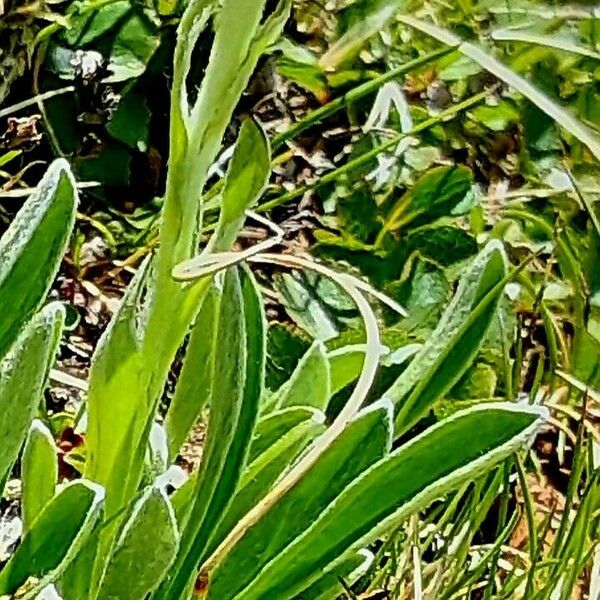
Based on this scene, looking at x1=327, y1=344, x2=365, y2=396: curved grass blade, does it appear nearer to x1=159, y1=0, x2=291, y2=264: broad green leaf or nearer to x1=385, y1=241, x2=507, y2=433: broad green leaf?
x1=385, y1=241, x2=507, y2=433: broad green leaf

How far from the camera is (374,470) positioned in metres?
0.78

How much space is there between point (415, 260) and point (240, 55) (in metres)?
0.73

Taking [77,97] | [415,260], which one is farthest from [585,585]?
[77,97]

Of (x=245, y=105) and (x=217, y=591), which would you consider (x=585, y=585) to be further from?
(x=245, y=105)

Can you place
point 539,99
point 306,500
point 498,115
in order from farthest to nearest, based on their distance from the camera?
point 498,115
point 539,99
point 306,500

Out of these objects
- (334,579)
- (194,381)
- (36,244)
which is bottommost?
(334,579)

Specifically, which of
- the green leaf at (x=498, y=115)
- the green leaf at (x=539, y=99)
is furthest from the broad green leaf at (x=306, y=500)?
the green leaf at (x=498, y=115)

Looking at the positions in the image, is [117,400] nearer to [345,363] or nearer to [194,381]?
[194,381]

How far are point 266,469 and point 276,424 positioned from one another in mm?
34

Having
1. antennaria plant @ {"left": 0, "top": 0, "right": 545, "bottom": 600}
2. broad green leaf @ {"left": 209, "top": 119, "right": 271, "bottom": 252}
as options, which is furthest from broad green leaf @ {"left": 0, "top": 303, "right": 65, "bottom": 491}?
broad green leaf @ {"left": 209, "top": 119, "right": 271, "bottom": 252}

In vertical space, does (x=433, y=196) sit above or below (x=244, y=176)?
below

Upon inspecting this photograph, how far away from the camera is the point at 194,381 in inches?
33.9

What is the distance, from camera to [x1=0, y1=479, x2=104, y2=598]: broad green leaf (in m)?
0.71

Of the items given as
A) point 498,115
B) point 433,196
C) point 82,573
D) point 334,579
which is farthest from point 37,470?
point 498,115
